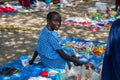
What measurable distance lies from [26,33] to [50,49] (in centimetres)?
278

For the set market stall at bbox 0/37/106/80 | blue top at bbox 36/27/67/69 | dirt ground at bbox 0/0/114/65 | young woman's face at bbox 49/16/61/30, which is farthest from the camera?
dirt ground at bbox 0/0/114/65

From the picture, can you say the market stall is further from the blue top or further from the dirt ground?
the dirt ground

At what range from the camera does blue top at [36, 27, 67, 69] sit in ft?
16.4

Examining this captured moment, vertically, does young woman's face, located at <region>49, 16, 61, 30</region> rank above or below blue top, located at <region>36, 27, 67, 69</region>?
above

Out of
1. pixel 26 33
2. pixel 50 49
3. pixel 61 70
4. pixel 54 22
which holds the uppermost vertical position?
pixel 54 22

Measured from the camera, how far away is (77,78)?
14.6 feet

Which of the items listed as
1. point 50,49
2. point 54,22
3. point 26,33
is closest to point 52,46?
point 50,49

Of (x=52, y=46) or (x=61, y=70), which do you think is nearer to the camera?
(x=52, y=46)

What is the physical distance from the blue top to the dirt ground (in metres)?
1.05

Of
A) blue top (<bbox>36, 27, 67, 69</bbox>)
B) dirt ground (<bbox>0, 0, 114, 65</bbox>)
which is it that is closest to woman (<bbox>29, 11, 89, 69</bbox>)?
blue top (<bbox>36, 27, 67, 69</bbox>)

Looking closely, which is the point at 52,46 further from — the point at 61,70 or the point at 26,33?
the point at 26,33

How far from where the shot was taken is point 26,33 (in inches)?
306

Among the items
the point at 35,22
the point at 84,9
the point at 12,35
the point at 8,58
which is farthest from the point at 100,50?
the point at 84,9

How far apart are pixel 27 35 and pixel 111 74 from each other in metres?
4.21
